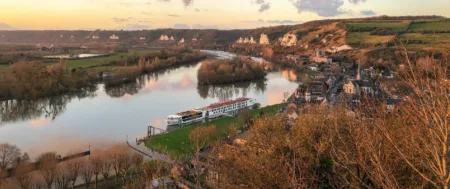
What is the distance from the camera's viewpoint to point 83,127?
1477 centimetres

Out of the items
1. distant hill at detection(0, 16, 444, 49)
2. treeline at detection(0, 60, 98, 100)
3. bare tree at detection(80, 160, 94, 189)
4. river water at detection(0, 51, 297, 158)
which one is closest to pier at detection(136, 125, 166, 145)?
river water at detection(0, 51, 297, 158)

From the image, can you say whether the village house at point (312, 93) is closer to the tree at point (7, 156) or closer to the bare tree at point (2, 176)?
the tree at point (7, 156)

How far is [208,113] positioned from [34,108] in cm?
928

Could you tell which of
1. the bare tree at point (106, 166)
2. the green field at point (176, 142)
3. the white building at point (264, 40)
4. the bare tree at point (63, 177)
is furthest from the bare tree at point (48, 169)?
the white building at point (264, 40)

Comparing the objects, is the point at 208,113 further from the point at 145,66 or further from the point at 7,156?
the point at 145,66

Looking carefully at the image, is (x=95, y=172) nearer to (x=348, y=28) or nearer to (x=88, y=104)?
(x=88, y=104)

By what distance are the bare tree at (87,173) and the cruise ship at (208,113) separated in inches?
256

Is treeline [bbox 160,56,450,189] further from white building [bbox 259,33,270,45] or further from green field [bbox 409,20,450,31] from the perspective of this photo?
white building [bbox 259,33,270,45]

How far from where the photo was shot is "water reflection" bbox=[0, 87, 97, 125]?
1670 cm

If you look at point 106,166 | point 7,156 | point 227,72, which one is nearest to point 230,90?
point 227,72

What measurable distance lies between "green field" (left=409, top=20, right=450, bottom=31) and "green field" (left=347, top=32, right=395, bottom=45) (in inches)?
205

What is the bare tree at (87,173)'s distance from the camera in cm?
836

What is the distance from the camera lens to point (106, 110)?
1831 cm

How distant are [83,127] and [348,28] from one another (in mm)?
45841
